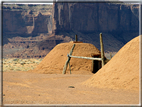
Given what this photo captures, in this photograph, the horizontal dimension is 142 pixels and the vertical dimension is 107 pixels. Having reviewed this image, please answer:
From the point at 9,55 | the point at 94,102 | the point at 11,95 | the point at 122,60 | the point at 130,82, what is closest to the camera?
the point at 94,102

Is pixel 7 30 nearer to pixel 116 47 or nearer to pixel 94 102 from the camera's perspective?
pixel 116 47

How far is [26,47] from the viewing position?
89.8 metres

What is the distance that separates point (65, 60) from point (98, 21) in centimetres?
8374

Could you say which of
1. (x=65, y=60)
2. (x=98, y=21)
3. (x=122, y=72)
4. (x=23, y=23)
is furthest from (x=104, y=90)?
(x=23, y=23)

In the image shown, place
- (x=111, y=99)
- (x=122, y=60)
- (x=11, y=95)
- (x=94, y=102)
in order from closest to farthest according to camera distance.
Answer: (x=94, y=102), (x=111, y=99), (x=11, y=95), (x=122, y=60)

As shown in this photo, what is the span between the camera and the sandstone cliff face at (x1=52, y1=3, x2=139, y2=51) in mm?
92725

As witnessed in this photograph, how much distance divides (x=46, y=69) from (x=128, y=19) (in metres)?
92.5

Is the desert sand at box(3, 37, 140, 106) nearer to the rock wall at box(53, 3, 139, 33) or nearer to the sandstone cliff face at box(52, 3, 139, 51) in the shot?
the sandstone cliff face at box(52, 3, 139, 51)

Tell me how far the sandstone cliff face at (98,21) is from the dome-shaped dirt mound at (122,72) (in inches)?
3137

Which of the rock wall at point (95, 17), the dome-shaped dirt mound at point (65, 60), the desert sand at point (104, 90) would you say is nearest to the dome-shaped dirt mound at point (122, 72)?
the desert sand at point (104, 90)

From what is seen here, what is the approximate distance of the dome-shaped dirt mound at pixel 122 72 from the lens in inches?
340

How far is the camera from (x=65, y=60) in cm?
1934

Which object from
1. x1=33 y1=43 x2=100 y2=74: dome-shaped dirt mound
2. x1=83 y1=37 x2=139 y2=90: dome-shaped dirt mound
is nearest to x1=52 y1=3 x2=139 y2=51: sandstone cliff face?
x1=33 y1=43 x2=100 y2=74: dome-shaped dirt mound

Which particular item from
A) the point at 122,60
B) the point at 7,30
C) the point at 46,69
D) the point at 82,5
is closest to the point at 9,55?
the point at 7,30
